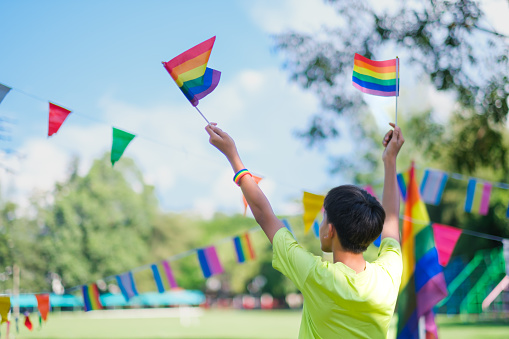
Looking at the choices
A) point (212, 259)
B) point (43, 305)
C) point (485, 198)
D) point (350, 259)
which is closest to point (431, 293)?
point (485, 198)

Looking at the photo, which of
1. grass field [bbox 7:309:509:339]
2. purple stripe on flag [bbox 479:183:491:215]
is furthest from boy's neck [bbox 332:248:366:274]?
grass field [bbox 7:309:509:339]

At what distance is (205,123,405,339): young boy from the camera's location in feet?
5.16

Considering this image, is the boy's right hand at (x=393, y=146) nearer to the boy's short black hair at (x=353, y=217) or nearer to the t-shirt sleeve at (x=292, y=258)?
the boy's short black hair at (x=353, y=217)

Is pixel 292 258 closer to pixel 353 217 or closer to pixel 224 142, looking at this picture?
pixel 353 217

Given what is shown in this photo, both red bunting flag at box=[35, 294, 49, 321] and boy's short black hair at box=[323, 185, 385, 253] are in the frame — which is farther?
red bunting flag at box=[35, 294, 49, 321]

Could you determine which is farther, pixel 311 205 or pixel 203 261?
pixel 203 261

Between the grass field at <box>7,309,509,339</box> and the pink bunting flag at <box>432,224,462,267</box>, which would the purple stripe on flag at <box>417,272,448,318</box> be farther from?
the grass field at <box>7,309,509,339</box>

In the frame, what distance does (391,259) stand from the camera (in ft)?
6.02

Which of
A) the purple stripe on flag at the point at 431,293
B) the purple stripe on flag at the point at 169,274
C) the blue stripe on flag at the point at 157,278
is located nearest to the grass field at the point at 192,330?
the blue stripe on flag at the point at 157,278

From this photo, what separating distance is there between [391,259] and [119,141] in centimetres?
324

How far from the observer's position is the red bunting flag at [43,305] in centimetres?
516

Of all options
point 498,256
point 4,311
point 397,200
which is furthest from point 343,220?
point 498,256

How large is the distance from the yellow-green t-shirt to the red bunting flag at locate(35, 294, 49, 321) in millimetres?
4325

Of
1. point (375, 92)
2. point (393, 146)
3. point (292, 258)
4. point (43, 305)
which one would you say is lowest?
point (43, 305)
